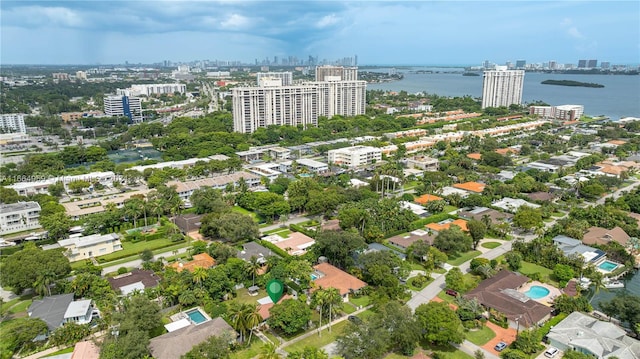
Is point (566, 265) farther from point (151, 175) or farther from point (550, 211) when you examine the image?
point (151, 175)

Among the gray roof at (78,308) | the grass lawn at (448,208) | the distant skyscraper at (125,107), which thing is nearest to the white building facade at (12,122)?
the distant skyscraper at (125,107)

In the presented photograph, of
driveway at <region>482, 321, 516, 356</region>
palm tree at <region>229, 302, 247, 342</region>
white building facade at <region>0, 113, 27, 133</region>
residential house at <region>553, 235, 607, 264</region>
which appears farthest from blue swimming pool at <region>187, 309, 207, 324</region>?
white building facade at <region>0, 113, 27, 133</region>

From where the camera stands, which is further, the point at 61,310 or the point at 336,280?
the point at 336,280

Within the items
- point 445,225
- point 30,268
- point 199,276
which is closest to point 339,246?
point 199,276

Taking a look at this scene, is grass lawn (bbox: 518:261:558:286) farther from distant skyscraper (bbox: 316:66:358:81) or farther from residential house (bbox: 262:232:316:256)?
distant skyscraper (bbox: 316:66:358:81)

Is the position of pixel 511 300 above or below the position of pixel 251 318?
below

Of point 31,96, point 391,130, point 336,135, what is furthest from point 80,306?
point 31,96

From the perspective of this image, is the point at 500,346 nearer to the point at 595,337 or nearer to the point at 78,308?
the point at 595,337
